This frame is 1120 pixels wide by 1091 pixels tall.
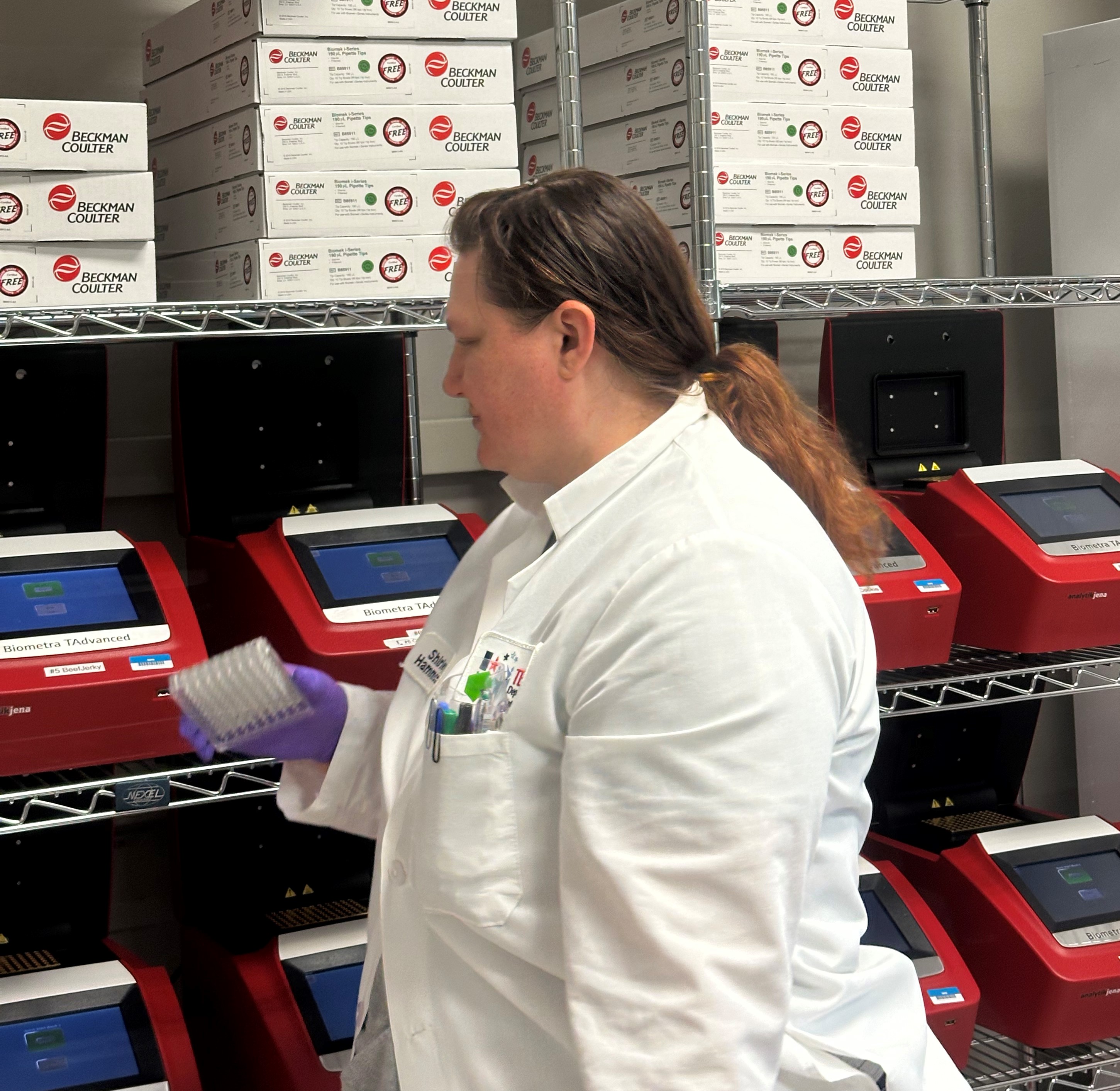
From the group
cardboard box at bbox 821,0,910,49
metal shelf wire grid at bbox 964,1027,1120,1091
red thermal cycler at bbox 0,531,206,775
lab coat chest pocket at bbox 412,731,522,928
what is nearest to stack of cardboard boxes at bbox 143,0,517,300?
red thermal cycler at bbox 0,531,206,775

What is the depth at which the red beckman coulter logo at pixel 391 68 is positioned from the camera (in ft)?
4.99

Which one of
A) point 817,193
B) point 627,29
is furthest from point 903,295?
point 627,29

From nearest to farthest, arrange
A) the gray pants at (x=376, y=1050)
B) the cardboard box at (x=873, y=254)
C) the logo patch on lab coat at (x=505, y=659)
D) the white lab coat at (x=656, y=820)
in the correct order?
the white lab coat at (x=656, y=820) → the logo patch on lab coat at (x=505, y=659) → the gray pants at (x=376, y=1050) → the cardboard box at (x=873, y=254)

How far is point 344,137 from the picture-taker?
151cm

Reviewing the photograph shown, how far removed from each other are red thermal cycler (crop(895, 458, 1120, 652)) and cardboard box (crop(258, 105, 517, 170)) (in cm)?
75

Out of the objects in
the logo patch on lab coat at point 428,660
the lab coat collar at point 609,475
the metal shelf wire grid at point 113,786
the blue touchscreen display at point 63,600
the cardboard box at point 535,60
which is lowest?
the metal shelf wire grid at point 113,786

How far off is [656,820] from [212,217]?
3.46 ft

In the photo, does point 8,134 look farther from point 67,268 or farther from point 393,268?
point 393,268

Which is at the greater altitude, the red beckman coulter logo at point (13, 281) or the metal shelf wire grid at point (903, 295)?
the metal shelf wire grid at point (903, 295)

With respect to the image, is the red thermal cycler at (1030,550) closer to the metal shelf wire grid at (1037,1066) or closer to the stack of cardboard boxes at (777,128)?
the stack of cardboard boxes at (777,128)

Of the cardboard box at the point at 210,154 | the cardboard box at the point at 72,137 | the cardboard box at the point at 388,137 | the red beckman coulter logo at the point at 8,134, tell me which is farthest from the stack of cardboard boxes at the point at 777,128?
the red beckman coulter logo at the point at 8,134

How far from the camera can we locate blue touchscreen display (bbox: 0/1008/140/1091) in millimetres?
1400

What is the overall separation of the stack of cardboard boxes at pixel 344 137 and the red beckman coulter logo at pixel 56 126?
0.19 m

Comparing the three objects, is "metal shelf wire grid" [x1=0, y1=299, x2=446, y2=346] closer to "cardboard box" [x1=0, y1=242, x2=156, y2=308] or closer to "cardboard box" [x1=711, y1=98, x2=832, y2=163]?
"cardboard box" [x1=0, y1=242, x2=156, y2=308]
